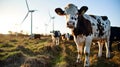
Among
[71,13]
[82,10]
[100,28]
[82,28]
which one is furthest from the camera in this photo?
[100,28]

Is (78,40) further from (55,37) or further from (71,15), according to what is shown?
(55,37)

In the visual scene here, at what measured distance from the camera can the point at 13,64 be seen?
15.6 meters

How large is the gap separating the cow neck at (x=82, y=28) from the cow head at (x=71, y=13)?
336 mm

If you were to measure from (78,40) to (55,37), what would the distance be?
24.7 meters

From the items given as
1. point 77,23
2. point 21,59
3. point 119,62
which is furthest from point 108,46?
point 21,59

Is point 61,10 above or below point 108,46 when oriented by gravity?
above

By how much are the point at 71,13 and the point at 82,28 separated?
987 millimetres

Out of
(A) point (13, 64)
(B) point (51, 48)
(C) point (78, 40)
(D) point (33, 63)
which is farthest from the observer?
(B) point (51, 48)

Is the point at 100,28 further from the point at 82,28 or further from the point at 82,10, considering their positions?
the point at 82,10

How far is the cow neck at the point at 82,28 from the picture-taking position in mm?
11033

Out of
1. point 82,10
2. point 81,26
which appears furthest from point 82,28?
point 82,10

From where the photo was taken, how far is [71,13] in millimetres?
10625

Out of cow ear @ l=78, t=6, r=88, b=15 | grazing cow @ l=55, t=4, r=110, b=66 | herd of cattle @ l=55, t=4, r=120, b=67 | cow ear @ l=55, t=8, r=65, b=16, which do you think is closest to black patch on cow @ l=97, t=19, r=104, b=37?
herd of cattle @ l=55, t=4, r=120, b=67

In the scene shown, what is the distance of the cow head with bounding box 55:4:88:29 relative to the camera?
10327 mm
